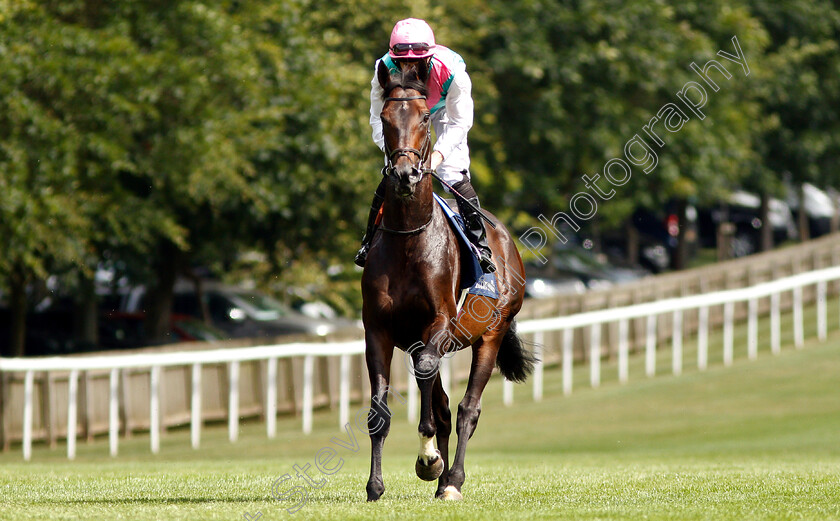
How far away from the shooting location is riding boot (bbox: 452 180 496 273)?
7.96m

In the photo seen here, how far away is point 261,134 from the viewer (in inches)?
734

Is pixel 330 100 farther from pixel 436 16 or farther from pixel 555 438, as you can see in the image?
pixel 555 438

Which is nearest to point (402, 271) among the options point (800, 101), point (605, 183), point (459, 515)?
point (459, 515)

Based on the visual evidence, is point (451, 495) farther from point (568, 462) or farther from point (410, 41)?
point (568, 462)

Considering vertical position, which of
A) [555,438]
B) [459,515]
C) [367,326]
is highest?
[367,326]

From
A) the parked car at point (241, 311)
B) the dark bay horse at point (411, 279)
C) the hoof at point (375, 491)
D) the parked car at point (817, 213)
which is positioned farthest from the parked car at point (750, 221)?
the hoof at point (375, 491)

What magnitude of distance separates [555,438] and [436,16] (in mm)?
11401

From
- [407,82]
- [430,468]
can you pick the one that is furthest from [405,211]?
[430,468]

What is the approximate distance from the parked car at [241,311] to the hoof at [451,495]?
1484cm

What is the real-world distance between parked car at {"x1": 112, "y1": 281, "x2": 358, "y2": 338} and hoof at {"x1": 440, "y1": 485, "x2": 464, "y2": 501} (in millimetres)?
14837

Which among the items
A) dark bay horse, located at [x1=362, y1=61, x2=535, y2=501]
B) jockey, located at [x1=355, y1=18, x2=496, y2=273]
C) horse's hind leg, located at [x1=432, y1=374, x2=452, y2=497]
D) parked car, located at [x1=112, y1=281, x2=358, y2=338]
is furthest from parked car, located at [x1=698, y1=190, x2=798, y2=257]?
dark bay horse, located at [x1=362, y1=61, x2=535, y2=501]

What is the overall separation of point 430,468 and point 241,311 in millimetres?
16424

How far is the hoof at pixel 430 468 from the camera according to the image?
726 cm

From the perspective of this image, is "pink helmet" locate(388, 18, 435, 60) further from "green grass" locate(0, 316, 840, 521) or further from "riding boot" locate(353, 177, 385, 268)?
"green grass" locate(0, 316, 840, 521)
